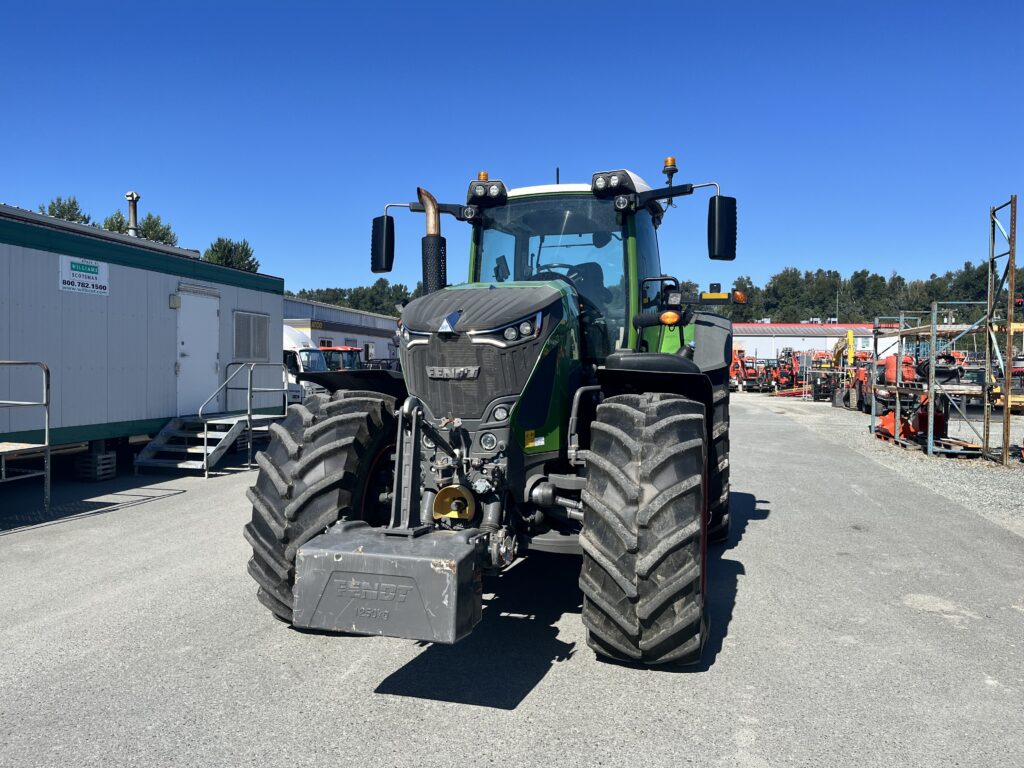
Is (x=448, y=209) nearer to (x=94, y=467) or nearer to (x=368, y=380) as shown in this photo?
(x=368, y=380)

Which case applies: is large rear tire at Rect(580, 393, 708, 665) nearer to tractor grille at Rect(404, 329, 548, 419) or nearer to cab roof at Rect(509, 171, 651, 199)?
tractor grille at Rect(404, 329, 548, 419)

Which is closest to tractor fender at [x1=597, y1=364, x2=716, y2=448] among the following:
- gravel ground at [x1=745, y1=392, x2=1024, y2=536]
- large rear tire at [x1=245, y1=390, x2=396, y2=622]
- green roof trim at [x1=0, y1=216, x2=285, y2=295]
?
large rear tire at [x1=245, y1=390, x2=396, y2=622]

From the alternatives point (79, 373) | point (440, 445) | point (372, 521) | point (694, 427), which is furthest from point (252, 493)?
point (79, 373)

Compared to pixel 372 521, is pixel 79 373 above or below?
above

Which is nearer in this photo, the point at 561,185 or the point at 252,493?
the point at 252,493

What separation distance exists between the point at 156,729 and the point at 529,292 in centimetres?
285

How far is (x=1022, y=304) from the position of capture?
12.3 metres

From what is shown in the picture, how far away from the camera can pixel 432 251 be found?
18.8 ft

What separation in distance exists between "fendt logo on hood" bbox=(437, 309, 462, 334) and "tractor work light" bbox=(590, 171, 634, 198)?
5.76 feet

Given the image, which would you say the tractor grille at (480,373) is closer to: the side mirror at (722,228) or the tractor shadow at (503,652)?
the tractor shadow at (503,652)

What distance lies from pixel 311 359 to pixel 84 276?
1117 cm

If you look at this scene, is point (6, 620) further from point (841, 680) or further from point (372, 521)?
point (841, 680)

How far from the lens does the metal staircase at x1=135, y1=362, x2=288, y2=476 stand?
36.1 feet

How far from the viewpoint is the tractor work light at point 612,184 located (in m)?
5.37
